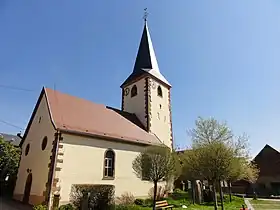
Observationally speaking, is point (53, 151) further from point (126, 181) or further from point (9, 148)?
point (9, 148)

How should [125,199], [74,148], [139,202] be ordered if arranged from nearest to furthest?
[74,148], [125,199], [139,202]

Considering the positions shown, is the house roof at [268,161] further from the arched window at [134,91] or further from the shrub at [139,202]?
the shrub at [139,202]

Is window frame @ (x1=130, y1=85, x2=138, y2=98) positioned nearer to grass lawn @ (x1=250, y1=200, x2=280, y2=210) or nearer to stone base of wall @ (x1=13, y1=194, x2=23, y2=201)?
stone base of wall @ (x1=13, y1=194, x2=23, y2=201)

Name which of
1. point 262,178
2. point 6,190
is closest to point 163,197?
point 6,190

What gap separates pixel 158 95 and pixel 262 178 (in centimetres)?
2312

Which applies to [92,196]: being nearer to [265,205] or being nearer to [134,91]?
[134,91]

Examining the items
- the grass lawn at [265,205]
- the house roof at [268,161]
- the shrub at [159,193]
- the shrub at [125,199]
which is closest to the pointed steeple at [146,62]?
the shrub at [159,193]

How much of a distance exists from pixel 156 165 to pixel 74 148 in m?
5.20

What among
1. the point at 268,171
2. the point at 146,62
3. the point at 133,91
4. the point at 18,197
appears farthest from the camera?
the point at 268,171

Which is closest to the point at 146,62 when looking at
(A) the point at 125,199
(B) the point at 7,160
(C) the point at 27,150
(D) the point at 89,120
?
(D) the point at 89,120

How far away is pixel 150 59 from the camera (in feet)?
89.7

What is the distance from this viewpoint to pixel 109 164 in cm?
1611

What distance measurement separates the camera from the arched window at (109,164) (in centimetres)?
1577

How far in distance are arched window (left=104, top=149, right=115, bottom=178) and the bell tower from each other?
6.66m
